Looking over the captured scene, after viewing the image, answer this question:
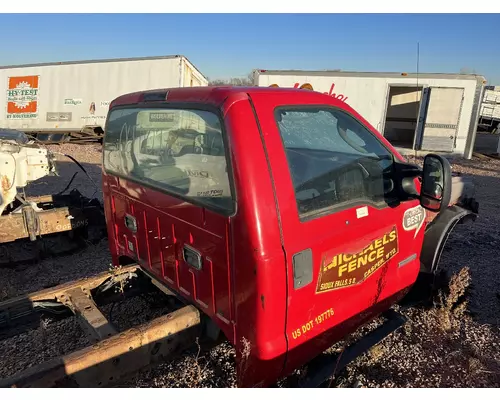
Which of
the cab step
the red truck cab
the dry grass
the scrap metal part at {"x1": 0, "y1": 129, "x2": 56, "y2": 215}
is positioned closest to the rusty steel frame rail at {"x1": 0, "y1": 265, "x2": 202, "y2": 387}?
the red truck cab

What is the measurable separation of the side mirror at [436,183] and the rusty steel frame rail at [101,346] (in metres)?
1.61

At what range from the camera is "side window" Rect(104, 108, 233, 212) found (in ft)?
6.72

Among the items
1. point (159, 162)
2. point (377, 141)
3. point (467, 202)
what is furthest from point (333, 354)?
point (467, 202)

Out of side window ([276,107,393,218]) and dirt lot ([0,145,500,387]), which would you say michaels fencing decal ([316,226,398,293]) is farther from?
dirt lot ([0,145,500,387])

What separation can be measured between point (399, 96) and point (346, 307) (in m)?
19.7

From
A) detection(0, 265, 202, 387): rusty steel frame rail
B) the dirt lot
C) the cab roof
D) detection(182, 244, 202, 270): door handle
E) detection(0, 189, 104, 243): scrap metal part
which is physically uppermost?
the cab roof

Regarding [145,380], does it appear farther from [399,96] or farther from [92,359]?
[399,96]

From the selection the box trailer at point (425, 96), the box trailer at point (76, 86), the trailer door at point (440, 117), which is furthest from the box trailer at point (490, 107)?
the box trailer at point (76, 86)

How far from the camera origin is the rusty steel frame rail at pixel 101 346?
5.98 feet

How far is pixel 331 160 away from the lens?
2342mm

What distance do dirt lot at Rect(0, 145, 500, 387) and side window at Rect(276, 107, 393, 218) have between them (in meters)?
1.26

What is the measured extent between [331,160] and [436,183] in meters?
0.63

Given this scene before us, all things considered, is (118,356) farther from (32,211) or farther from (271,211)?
(32,211)

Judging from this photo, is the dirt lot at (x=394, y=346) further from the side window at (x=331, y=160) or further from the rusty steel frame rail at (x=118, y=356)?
the side window at (x=331, y=160)
